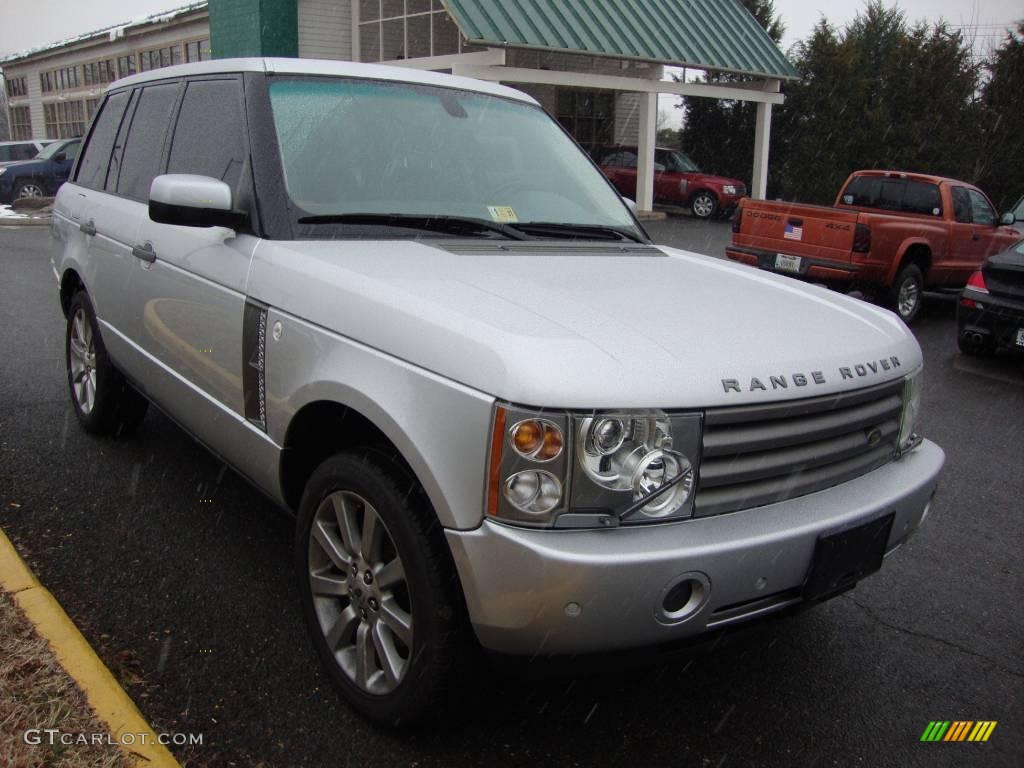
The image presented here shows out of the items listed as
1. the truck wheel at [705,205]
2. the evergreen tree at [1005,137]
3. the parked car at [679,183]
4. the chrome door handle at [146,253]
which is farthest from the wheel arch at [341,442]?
the evergreen tree at [1005,137]

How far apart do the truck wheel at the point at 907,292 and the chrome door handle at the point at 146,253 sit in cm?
880

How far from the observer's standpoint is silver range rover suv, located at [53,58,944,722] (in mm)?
2141

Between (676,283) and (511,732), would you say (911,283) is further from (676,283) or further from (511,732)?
(511,732)

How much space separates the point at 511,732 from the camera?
2.72 metres

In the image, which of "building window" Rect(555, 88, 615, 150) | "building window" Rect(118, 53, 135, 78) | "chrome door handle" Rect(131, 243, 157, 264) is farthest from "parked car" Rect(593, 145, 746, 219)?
"chrome door handle" Rect(131, 243, 157, 264)

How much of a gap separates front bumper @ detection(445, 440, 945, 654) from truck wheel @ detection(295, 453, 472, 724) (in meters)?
0.13

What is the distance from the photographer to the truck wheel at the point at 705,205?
74.5ft

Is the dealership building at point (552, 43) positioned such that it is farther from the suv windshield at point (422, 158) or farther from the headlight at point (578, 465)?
the headlight at point (578, 465)

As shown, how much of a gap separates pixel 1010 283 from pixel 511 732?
7.32m

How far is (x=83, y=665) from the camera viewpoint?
2758mm

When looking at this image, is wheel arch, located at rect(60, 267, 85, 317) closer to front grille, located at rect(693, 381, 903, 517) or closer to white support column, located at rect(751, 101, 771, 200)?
front grille, located at rect(693, 381, 903, 517)

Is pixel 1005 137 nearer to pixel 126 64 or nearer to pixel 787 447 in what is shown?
pixel 787 447

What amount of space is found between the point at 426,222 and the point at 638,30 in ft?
63.4

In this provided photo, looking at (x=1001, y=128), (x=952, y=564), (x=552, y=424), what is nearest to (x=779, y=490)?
(x=552, y=424)
